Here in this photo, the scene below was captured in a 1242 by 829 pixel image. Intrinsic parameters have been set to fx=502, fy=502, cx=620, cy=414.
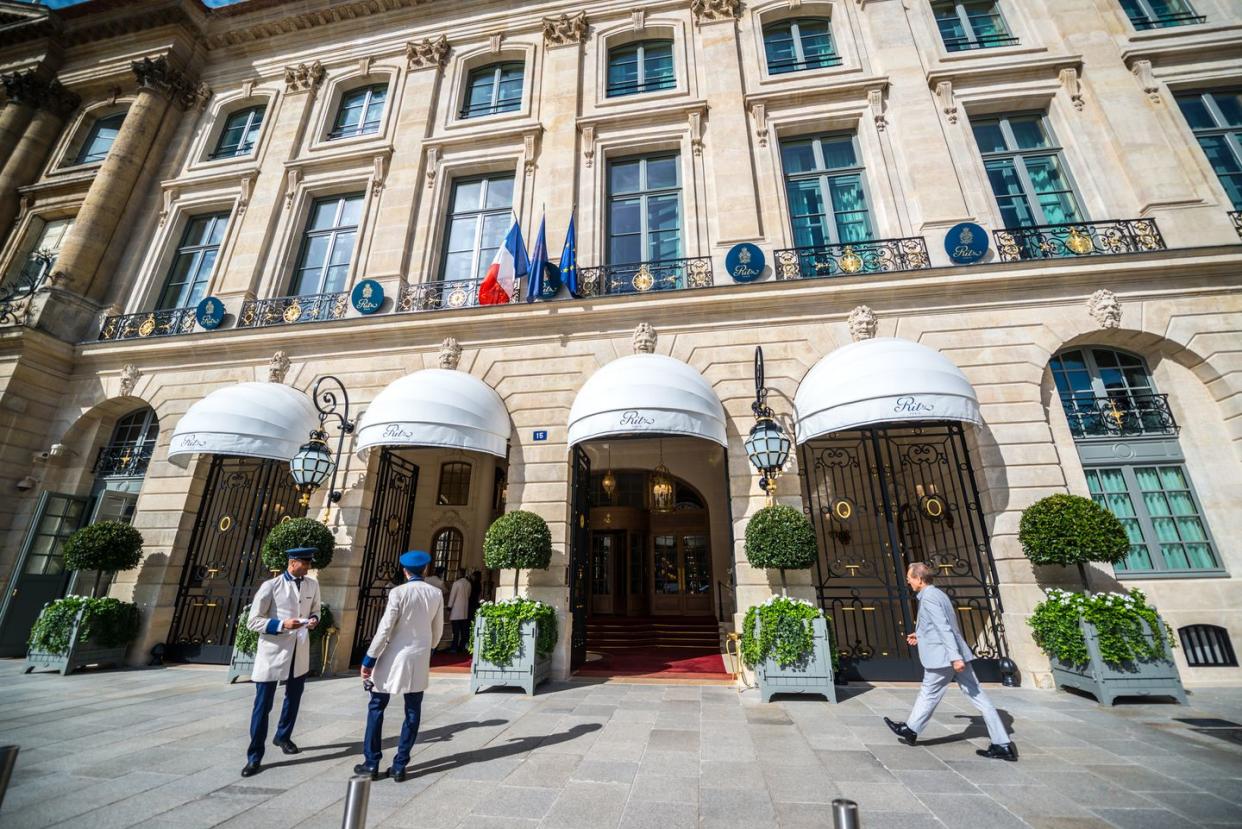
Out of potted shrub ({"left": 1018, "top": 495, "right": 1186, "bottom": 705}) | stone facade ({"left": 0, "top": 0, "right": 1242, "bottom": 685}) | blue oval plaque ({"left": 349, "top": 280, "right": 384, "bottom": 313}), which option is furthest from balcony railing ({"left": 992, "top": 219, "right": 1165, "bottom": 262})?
blue oval plaque ({"left": 349, "top": 280, "right": 384, "bottom": 313})

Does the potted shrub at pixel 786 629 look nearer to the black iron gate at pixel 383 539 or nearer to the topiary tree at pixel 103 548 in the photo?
the black iron gate at pixel 383 539

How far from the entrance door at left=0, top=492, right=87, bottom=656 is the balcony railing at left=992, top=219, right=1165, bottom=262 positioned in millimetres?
18819

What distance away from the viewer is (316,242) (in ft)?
41.0

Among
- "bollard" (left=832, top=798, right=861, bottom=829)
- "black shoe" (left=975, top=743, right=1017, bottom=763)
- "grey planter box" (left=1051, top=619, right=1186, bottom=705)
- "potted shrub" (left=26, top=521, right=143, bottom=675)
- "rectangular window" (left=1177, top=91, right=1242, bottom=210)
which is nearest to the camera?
"bollard" (left=832, top=798, right=861, bottom=829)

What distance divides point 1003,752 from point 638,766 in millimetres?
3163

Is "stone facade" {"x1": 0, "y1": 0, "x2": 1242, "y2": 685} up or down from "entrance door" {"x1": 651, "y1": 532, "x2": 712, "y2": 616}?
up

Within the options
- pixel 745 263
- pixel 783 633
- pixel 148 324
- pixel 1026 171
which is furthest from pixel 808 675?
pixel 148 324

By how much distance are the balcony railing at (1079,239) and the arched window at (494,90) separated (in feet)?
37.3

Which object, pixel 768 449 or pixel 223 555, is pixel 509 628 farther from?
pixel 223 555

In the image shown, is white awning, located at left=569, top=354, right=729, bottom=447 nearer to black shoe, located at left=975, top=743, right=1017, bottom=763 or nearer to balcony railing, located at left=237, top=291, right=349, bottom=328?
black shoe, located at left=975, top=743, right=1017, bottom=763

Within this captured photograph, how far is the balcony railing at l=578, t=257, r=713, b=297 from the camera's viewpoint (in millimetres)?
9750

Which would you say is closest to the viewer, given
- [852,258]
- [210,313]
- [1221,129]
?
[852,258]

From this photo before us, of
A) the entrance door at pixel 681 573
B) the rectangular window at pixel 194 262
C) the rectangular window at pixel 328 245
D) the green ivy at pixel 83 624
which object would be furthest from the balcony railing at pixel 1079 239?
the rectangular window at pixel 194 262

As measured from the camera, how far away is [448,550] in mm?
14773
